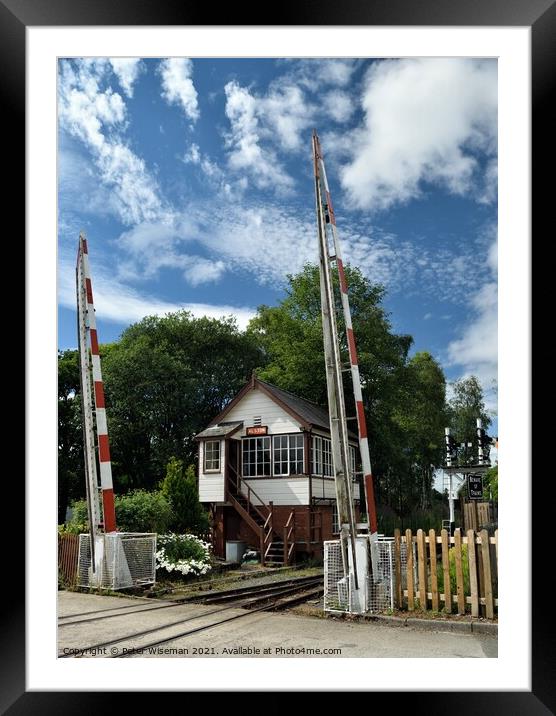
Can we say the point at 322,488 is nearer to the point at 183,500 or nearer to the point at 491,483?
the point at 183,500

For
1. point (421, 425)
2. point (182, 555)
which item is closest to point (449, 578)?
point (182, 555)

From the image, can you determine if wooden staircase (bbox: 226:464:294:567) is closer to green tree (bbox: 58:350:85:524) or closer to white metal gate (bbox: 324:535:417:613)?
green tree (bbox: 58:350:85:524)

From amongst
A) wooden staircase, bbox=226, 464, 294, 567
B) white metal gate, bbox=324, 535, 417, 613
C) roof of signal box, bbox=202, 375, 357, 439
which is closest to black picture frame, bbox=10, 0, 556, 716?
white metal gate, bbox=324, 535, 417, 613

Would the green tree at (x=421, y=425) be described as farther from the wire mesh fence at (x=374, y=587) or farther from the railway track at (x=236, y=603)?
the wire mesh fence at (x=374, y=587)

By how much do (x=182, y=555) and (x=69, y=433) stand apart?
2.27m

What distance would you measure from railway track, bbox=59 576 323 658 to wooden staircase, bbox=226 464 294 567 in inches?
63.0

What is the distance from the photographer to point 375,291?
9.31m

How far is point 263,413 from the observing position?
11.8m

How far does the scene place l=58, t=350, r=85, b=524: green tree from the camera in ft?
24.5
